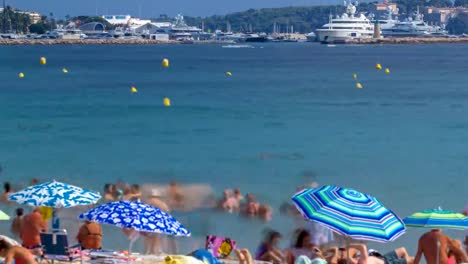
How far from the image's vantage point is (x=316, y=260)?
8766mm

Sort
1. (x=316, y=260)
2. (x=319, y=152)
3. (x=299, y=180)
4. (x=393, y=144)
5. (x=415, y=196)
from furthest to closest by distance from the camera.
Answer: (x=393, y=144)
(x=319, y=152)
(x=299, y=180)
(x=415, y=196)
(x=316, y=260)

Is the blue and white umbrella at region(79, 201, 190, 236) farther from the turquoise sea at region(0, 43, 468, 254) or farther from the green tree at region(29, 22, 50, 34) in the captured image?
the green tree at region(29, 22, 50, 34)

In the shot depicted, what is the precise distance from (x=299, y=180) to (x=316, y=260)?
402 inches

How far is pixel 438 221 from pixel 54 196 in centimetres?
372

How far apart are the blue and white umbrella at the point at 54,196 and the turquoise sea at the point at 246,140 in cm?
229

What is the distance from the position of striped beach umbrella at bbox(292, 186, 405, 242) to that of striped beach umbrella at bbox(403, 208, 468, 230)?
2.20 ft

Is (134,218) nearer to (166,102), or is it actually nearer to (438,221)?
(438,221)

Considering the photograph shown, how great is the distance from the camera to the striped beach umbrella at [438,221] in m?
9.17

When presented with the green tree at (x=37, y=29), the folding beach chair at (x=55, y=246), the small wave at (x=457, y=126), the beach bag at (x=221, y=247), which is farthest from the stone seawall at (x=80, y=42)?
the folding beach chair at (x=55, y=246)

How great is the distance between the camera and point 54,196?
1009cm

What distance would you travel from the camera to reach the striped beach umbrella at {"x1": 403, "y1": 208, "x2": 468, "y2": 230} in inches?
361

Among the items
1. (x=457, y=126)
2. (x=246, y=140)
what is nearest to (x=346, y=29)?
(x=457, y=126)

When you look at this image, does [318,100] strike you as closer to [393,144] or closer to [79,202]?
[393,144]

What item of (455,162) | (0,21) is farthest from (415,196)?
(0,21)
